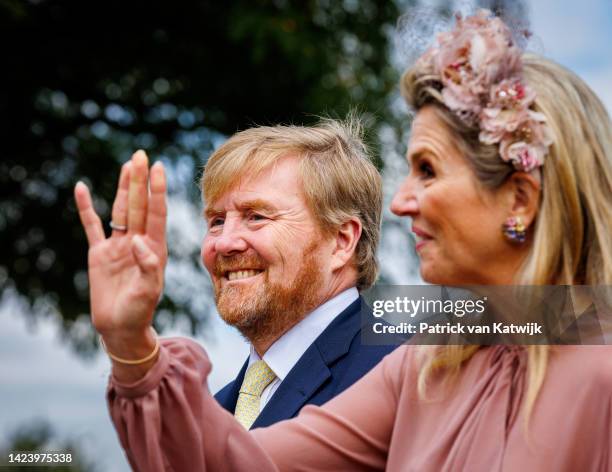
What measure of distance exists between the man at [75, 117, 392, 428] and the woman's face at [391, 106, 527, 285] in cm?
124

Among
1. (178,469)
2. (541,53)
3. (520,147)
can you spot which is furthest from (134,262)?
(541,53)

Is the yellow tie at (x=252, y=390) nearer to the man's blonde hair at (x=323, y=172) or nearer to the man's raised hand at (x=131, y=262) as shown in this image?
the man's blonde hair at (x=323, y=172)

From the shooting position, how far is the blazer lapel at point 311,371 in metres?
3.41

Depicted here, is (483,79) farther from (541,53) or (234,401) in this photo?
(234,401)

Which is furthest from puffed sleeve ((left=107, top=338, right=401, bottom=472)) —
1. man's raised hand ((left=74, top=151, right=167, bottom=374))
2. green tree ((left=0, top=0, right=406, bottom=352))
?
green tree ((left=0, top=0, right=406, bottom=352))

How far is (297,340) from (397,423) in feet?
4.10

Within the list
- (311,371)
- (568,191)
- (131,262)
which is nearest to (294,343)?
(311,371)

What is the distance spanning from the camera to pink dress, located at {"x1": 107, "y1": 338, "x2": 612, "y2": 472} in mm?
2125

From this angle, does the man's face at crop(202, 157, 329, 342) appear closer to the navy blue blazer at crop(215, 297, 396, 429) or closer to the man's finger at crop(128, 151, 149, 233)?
the navy blue blazer at crop(215, 297, 396, 429)

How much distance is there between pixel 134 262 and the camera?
2176mm

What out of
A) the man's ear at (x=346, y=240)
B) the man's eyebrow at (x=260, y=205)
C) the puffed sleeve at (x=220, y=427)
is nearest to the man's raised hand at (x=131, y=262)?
the puffed sleeve at (x=220, y=427)

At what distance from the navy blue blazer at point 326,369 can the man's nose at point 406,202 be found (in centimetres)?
120

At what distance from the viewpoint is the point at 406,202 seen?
7.61ft

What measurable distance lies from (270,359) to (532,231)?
1.61 meters
